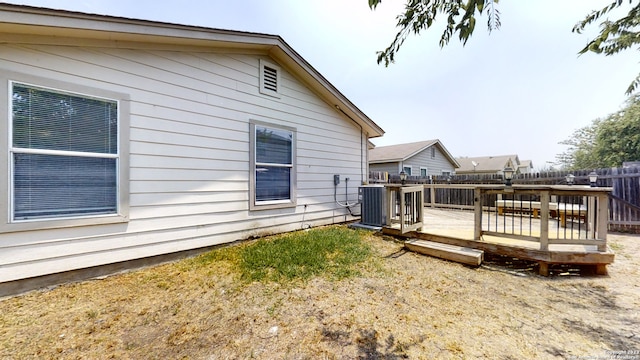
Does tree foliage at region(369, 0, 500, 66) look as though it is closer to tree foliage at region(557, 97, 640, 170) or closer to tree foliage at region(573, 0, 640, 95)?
tree foliage at region(573, 0, 640, 95)

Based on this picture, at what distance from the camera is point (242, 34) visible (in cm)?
462

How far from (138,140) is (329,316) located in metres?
3.75

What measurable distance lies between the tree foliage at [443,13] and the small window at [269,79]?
3.73 meters

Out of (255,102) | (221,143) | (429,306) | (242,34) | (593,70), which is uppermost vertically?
(242,34)

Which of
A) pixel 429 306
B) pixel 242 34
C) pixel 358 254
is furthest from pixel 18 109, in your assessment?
pixel 429 306

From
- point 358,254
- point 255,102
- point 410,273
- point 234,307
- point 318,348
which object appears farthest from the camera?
point 255,102

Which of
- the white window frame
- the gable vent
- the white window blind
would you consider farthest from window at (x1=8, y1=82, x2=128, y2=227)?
the gable vent

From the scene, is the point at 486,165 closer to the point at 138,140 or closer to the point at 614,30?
the point at 614,30

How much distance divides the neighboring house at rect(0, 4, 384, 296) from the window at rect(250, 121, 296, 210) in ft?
0.08

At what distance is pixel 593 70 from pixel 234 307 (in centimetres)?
824

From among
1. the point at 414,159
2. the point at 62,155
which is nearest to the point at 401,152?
the point at 414,159

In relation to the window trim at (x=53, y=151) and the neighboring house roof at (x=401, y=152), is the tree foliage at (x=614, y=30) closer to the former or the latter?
the window trim at (x=53, y=151)

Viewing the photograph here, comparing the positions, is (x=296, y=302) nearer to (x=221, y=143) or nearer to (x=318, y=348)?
(x=318, y=348)

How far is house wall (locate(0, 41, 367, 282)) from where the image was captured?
3002 mm
